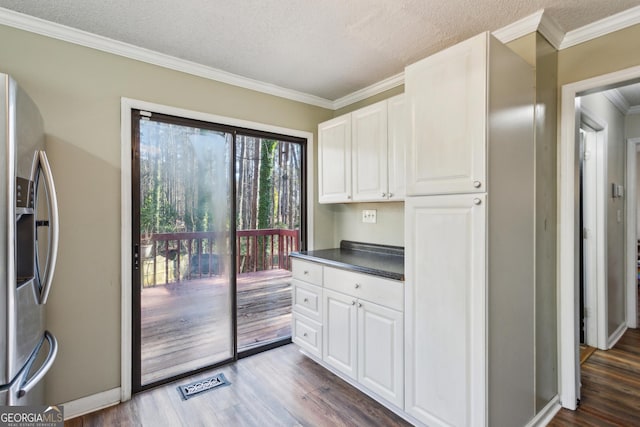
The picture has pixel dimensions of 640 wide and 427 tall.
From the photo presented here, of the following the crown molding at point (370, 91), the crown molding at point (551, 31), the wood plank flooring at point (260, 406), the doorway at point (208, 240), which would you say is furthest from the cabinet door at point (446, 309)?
the doorway at point (208, 240)

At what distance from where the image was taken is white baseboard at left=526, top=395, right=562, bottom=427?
1.90 meters

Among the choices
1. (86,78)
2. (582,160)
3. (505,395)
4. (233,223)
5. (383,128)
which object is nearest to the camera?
(505,395)

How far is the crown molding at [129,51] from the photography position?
6.18 ft

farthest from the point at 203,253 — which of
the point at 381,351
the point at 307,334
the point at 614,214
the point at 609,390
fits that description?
the point at 614,214

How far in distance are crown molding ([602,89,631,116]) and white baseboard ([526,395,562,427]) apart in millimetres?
2617

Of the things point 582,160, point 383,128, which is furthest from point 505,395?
point 582,160

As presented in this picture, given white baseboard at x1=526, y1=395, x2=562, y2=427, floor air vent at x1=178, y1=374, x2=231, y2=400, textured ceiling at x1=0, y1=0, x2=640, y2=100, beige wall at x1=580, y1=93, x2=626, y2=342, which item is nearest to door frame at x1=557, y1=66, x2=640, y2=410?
white baseboard at x1=526, y1=395, x2=562, y2=427

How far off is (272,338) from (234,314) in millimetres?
523

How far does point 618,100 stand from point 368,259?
9.57 ft

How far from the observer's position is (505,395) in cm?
167

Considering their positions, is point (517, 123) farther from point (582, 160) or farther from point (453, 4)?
point (582, 160)

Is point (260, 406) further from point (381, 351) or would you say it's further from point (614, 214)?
point (614, 214)

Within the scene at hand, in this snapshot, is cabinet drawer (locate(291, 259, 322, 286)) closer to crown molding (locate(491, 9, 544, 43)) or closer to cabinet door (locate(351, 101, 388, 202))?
cabinet door (locate(351, 101, 388, 202))

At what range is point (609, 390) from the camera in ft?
7.67
